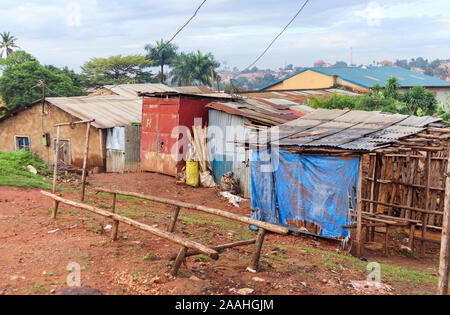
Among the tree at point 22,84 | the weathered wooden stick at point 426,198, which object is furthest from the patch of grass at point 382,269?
the tree at point 22,84

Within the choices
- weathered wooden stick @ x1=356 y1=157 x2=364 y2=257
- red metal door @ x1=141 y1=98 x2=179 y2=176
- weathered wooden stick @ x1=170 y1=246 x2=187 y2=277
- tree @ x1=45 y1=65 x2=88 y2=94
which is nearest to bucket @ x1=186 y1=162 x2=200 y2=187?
red metal door @ x1=141 y1=98 x2=179 y2=176

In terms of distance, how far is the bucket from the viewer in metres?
15.0

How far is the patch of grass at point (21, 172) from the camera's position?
11.9 metres

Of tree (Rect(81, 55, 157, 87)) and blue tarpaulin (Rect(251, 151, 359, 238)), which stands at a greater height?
tree (Rect(81, 55, 157, 87))

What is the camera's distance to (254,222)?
564 centimetres

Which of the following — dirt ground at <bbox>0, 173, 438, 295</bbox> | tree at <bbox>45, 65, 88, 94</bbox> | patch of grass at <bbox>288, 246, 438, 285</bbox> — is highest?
tree at <bbox>45, 65, 88, 94</bbox>

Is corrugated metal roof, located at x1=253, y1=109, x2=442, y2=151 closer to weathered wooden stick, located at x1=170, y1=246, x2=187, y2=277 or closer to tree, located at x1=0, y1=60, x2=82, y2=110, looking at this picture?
weathered wooden stick, located at x1=170, y1=246, x2=187, y2=277

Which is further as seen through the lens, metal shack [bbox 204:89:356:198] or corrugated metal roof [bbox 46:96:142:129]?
corrugated metal roof [bbox 46:96:142:129]

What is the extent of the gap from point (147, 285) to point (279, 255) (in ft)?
9.57

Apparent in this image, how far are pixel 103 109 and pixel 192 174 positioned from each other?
8602 mm

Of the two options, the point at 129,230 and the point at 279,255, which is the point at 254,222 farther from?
the point at 129,230

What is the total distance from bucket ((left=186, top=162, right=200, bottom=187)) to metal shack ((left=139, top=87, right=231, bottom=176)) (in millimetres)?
784

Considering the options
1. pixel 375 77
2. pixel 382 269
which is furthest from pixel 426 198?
pixel 375 77

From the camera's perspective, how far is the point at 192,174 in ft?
49.4
